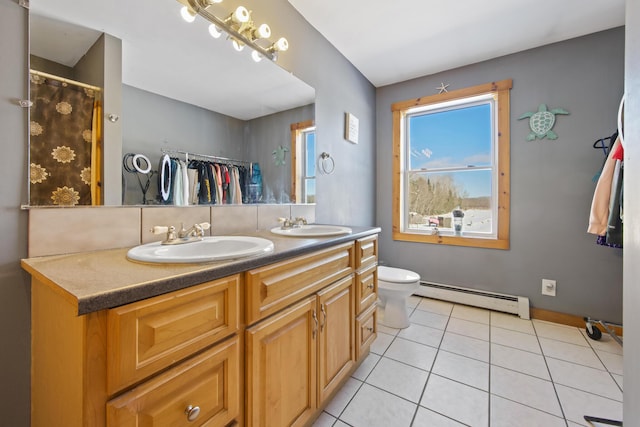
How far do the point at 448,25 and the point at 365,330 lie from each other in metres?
2.38

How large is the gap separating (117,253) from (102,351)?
49 centimetres

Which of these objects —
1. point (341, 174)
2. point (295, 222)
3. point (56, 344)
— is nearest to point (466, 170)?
point (341, 174)

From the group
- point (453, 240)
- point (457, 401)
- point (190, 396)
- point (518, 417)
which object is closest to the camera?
point (190, 396)

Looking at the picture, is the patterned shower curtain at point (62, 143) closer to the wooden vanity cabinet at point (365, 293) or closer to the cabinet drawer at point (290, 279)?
the cabinet drawer at point (290, 279)

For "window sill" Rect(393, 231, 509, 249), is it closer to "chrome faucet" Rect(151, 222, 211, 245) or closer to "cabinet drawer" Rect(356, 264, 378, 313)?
"cabinet drawer" Rect(356, 264, 378, 313)

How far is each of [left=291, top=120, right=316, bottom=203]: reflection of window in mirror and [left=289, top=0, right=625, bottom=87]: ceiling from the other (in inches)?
32.3

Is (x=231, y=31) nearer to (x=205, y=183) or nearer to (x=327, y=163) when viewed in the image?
(x=205, y=183)

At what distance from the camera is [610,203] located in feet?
5.87

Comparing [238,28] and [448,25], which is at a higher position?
[448,25]

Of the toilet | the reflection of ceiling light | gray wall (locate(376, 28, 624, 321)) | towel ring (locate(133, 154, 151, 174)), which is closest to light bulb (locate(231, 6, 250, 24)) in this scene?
the reflection of ceiling light

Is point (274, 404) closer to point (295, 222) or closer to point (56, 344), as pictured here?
point (56, 344)

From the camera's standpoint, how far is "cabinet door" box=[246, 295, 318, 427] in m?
0.85

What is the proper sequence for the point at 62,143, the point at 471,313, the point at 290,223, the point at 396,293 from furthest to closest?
the point at 471,313 < the point at 396,293 < the point at 290,223 < the point at 62,143

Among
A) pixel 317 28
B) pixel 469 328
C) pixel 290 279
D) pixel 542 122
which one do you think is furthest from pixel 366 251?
pixel 542 122
